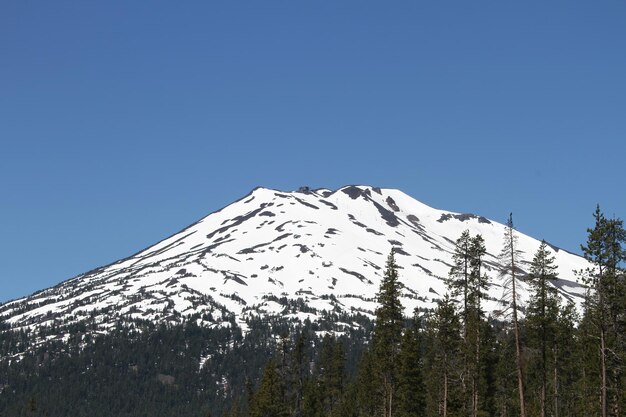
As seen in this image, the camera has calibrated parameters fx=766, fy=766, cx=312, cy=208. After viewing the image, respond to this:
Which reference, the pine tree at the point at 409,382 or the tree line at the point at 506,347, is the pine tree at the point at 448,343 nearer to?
the tree line at the point at 506,347

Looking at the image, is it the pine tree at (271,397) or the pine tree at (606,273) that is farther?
the pine tree at (271,397)

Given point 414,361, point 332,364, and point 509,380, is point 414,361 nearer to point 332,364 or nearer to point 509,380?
point 509,380

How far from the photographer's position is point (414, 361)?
69625mm

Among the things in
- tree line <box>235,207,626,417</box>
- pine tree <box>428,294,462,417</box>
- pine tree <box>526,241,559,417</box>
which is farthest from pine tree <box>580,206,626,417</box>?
pine tree <box>428,294,462,417</box>

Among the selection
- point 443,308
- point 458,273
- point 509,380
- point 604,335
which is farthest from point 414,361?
point 604,335

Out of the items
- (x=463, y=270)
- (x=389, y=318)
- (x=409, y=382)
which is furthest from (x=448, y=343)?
(x=409, y=382)

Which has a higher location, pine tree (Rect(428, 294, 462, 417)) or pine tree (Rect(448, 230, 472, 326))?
pine tree (Rect(448, 230, 472, 326))

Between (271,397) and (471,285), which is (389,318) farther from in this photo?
(271,397)

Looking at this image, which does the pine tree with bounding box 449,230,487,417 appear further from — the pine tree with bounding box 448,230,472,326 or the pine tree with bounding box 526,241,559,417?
the pine tree with bounding box 526,241,559,417

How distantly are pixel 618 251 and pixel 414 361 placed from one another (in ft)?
111

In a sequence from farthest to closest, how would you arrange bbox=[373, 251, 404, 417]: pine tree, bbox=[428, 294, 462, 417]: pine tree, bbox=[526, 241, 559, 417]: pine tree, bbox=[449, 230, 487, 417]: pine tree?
bbox=[428, 294, 462, 417]: pine tree
bbox=[373, 251, 404, 417]: pine tree
bbox=[449, 230, 487, 417]: pine tree
bbox=[526, 241, 559, 417]: pine tree

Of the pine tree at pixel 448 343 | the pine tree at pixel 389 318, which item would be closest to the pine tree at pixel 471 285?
the pine tree at pixel 448 343

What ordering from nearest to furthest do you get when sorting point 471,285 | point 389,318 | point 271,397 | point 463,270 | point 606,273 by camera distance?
1. point 606,273
2. point 463,270
3. point 471,285
4. point 389,318
5. point 271,397

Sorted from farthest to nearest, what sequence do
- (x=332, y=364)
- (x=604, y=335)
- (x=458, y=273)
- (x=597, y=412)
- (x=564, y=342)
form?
(x=332, y=364) → (x=564, y=342) → (x=597, y=412) → (x=458, y=273) → (x=604, y=335)
